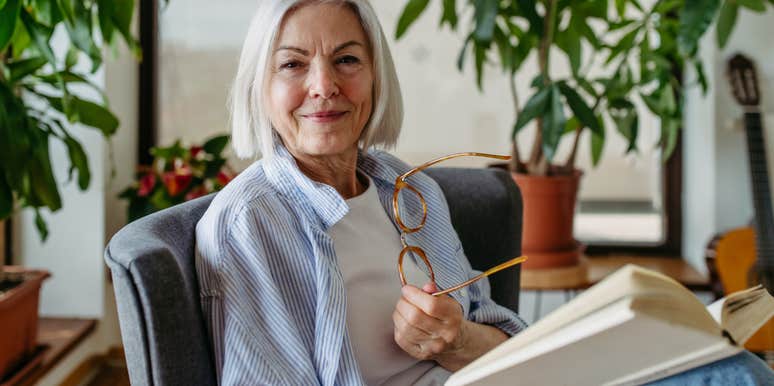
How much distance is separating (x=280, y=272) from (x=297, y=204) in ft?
0.39

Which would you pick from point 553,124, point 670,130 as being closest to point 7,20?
point 553,124

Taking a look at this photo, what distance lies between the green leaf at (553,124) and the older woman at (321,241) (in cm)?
68

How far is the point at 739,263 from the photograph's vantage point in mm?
2465

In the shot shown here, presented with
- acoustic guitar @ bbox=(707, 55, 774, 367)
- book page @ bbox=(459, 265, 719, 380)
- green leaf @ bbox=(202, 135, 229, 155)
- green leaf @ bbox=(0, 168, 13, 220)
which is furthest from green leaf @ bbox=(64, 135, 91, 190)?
acoustic guitar @ bbox=(707, 55, 774, 367)

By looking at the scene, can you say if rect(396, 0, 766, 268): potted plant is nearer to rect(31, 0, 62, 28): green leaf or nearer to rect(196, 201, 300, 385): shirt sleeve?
rect(31, 0, 62, 28): green leaf

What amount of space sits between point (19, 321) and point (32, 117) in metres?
0.53

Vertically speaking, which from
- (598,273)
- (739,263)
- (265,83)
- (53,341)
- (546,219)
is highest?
(265,83)

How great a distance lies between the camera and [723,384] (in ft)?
2.97

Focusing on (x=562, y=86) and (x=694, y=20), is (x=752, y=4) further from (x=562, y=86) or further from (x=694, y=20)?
(x=562, y=86)

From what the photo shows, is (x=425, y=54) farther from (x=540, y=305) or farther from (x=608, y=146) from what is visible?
(x=540, y=305)

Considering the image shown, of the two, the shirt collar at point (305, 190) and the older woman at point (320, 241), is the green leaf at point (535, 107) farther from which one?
the shirt collar at point (305, 190)

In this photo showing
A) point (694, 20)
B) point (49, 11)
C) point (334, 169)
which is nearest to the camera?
point (334, 169)

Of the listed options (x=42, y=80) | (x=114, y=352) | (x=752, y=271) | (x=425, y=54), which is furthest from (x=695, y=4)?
(x=114, y=352)

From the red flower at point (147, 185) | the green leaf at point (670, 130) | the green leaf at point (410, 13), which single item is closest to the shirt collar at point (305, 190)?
the green leaf at point (410, 13)
